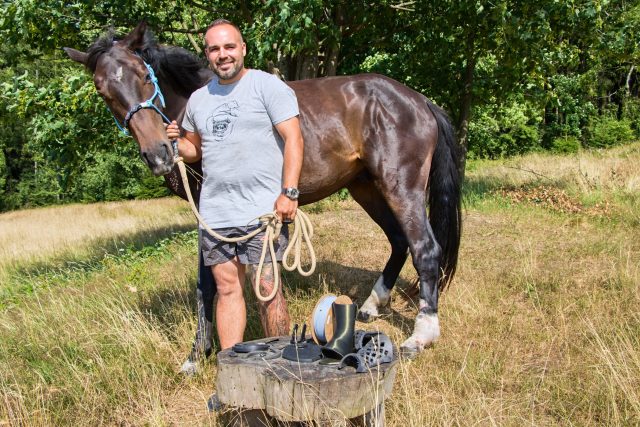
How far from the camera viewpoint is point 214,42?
2.98 meters

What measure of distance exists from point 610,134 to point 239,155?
26.0m

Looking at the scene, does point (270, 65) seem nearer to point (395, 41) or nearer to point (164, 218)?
point (395, 41)

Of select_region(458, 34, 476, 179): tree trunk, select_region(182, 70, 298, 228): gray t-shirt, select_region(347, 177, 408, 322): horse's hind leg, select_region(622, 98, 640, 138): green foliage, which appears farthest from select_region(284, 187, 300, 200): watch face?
select_region(622, 98, 640, 138): green foliage

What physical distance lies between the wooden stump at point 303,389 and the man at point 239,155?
2.10 ft

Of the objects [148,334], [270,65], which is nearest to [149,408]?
[148,334]

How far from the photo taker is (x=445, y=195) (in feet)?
15.3

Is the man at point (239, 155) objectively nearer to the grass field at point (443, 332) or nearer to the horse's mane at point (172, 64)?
the grass field at point (443, 332)

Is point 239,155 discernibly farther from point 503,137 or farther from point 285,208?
point 503,137

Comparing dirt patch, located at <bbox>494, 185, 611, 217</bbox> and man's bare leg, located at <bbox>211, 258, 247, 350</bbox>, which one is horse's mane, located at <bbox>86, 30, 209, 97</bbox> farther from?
dirt patch, located at <bbox>494, 185, 611, 217</bbox>

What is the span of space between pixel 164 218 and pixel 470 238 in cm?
988

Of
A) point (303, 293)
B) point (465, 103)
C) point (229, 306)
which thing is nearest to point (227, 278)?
point (229, 306)

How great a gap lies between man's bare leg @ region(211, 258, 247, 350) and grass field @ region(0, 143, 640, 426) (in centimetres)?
37

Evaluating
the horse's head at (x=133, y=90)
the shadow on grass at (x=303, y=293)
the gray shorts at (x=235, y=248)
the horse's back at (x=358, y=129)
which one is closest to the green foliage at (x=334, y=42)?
the horse's head at (x=133, y=90)

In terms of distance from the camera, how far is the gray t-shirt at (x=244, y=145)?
3012 mm
